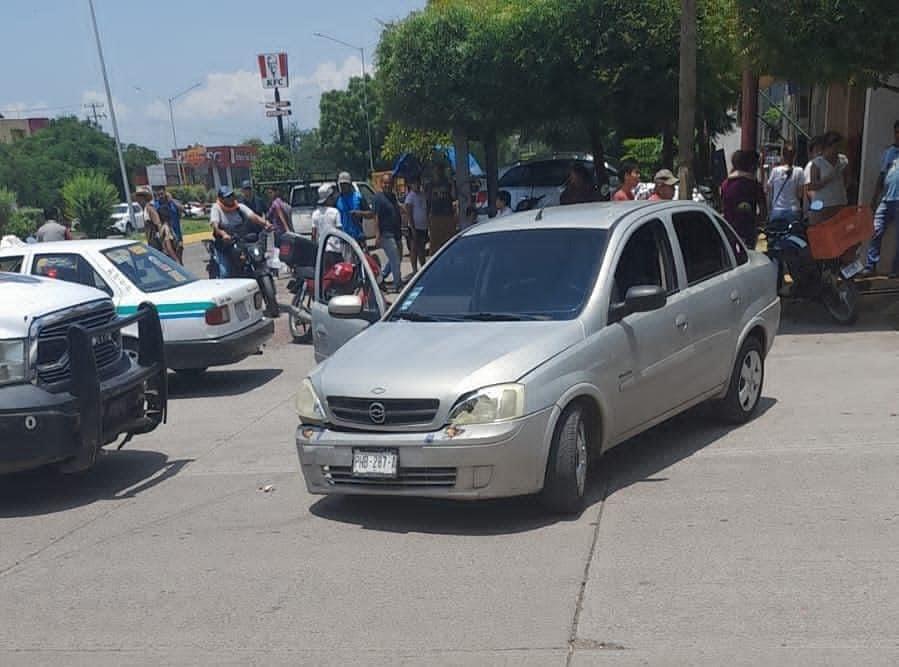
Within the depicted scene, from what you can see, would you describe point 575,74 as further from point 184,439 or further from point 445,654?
point 445,654

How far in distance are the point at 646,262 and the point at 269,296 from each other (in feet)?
25.4

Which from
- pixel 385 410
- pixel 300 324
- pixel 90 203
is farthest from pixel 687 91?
pixel 90 203

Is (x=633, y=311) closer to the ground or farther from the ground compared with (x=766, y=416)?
farther from the ground

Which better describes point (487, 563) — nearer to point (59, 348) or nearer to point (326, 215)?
point (59, 348)

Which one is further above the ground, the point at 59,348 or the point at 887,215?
the point at 59,348

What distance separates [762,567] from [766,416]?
3.35 metres

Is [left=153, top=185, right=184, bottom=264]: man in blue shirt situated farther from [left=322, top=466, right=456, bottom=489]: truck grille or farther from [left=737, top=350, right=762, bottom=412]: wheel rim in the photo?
[left=322, top=466, right=456, bottom=489]: truck grille

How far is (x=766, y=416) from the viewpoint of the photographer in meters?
8.39

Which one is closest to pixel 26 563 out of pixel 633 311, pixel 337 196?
pixel 633 311

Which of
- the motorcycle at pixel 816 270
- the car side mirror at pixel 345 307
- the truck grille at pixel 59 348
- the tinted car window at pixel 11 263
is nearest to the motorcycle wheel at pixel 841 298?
the motorcycle at pixel 816 270

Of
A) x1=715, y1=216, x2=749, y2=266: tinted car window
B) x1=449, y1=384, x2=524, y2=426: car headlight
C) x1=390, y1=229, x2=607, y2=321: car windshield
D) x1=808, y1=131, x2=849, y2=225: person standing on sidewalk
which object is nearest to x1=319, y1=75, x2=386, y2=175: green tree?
x1=808, y1=131, x2=849, y2=225: person standing on sidewalk

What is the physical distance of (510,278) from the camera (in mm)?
6977

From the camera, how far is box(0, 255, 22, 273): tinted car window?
10.3 metres

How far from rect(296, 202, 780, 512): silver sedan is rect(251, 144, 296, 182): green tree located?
71268mm
